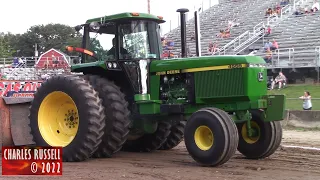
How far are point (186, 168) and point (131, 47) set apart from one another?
2.41 meters

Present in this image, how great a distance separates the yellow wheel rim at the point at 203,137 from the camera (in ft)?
24.7

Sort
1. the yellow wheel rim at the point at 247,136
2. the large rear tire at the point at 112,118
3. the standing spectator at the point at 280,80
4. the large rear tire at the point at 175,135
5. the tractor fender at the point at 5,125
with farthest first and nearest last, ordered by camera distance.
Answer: the standing spectator at the point at 280,80 → the large rear tire at the point at 175,135 → the tractor fender at the point at 5,125 → the yellow wheel rim at the point at 247,136 → the large rear tire at the point at 112,118

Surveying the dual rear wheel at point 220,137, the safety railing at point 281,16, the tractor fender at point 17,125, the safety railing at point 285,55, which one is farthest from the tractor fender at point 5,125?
the safety railing at point 281,16

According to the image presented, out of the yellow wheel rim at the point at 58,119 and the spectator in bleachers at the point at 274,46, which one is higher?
the spectator in bleachers at the point at 274,46

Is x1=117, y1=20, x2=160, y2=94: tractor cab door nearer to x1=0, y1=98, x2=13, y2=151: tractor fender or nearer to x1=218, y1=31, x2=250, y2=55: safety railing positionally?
x1=0, y1=98, x2=13, y2=151: tractor fender

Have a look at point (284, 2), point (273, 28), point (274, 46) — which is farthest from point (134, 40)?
point (284, 2)

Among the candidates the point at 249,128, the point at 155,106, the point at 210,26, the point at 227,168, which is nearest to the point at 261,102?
the point at 249,128

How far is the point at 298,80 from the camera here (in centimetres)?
2308

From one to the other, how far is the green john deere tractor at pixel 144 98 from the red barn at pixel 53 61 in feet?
72.5

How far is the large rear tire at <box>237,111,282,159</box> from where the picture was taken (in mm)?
8234

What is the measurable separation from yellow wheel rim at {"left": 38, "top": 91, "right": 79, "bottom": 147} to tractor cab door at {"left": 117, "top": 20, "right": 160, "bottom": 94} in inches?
45.3

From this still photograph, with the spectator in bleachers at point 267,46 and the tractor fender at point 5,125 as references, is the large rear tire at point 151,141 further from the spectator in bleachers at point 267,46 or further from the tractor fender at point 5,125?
the spectator in bleachers at point 267,46

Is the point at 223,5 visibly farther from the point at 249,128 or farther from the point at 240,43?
the point at 249,128

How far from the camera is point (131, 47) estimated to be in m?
8.61
